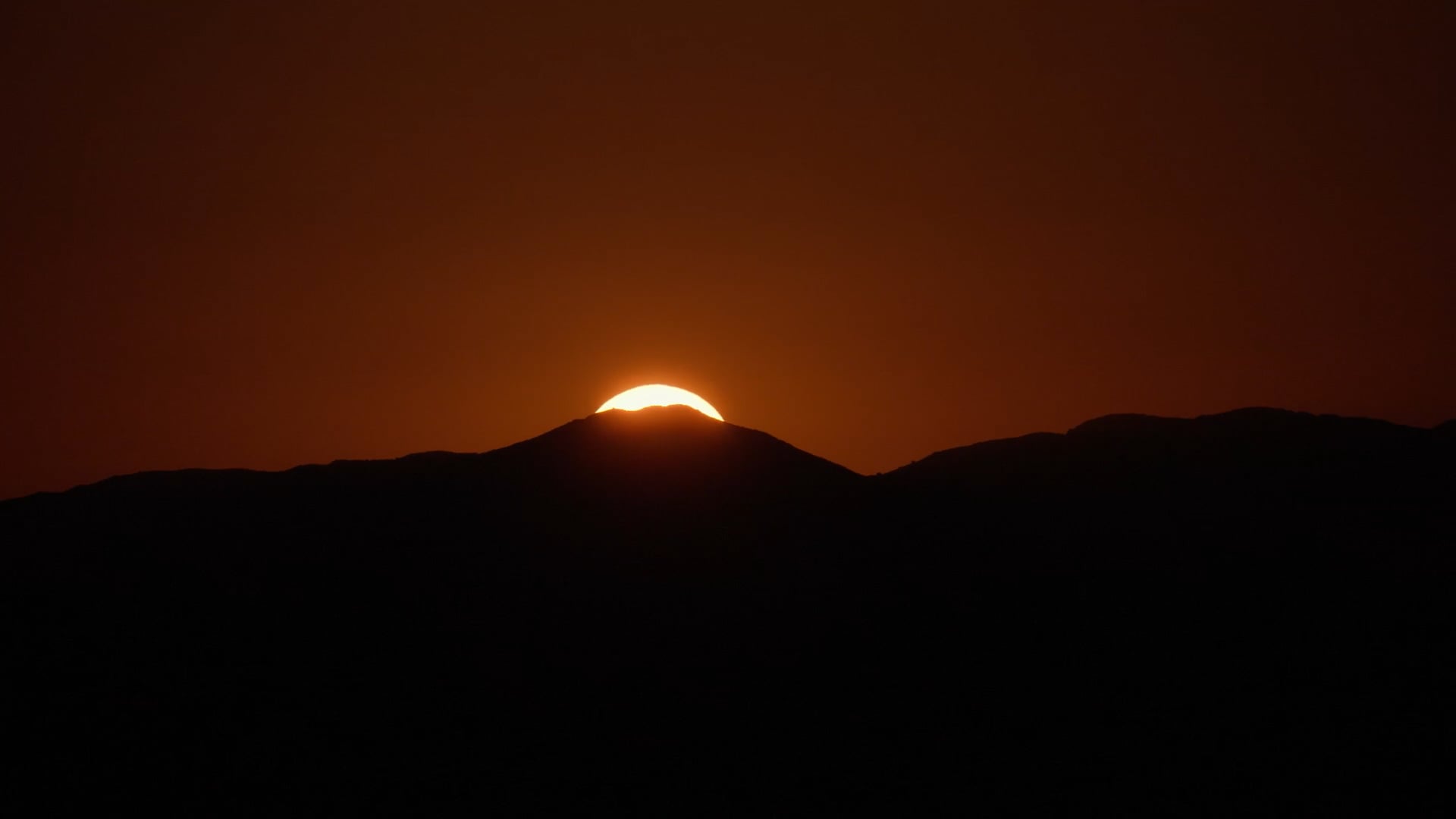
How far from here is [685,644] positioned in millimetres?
35188

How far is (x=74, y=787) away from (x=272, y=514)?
1220 cm

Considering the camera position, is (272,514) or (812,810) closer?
(812,810)

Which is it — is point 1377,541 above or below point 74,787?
above

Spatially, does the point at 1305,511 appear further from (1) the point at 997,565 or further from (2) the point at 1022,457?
(1) the point at 997,565

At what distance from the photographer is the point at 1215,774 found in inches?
1303

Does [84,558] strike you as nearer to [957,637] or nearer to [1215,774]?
[957,637]

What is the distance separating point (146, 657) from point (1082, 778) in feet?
80.5

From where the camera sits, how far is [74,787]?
28641 millimetres

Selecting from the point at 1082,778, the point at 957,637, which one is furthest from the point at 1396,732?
the point at 957,637

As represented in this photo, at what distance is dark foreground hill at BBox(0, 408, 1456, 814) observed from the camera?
30.5 metres

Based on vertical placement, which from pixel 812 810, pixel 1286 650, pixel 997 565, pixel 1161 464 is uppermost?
pixel 1161 464

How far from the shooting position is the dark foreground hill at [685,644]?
30531 mm

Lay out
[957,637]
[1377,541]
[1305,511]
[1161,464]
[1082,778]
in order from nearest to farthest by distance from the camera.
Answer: [1082,778] → [957,637] → [1377,541] → [1305,511] → [1161,464]

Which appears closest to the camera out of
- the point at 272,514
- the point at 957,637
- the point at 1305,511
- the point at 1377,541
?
the point at 957,637
